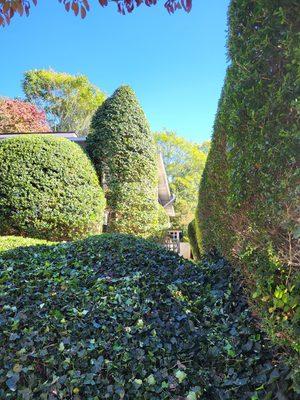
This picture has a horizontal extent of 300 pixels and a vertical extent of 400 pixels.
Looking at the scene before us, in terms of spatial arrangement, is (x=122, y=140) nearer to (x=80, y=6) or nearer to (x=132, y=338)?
(x=80, y=6)

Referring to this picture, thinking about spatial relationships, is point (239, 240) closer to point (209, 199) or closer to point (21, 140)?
point (209, 199)

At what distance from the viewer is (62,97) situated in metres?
27.4

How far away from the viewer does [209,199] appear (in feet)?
13.9

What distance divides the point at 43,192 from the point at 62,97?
20.9m

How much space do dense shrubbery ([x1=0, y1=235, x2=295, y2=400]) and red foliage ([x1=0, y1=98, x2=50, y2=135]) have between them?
18115 millimetres

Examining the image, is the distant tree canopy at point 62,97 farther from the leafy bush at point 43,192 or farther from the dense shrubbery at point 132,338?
the dense shrubbery at point 132,338

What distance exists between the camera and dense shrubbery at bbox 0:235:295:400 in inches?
86.0

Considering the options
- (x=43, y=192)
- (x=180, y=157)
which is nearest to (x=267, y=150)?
(x=43, y=192)

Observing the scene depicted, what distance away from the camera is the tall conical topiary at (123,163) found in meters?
10.2

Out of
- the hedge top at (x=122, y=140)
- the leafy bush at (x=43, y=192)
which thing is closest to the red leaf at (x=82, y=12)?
the leafy bush at (x=43, y=192)

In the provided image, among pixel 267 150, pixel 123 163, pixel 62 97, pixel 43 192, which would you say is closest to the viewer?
pixel 267 150

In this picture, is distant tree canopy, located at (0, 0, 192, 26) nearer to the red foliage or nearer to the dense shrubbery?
the dense shrubbery

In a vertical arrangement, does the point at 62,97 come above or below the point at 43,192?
above

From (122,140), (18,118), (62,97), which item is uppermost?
(62,97)
